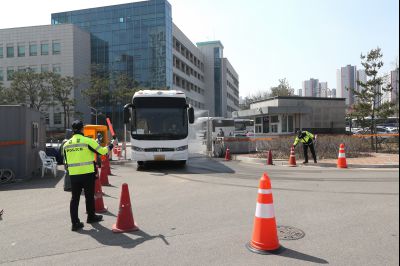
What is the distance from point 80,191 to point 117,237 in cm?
131

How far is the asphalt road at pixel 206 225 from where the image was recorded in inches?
195

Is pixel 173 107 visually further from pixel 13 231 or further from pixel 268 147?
pixel 13 231

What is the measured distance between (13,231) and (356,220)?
599 cm

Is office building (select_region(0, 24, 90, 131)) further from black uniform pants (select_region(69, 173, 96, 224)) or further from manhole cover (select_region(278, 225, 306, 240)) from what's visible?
manhole cover (select_region(278, 225, 306, 240))

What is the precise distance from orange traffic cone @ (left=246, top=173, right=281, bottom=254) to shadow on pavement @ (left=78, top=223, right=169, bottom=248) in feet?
4.44

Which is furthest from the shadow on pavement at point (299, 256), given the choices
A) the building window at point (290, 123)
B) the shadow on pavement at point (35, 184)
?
the building window at point (290, 123)

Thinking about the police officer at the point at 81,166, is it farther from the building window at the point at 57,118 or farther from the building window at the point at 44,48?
the building window at the point at 44,48

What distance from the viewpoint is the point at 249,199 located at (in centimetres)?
876

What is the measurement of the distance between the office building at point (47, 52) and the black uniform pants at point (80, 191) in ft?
196

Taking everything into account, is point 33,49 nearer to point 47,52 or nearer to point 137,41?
point 47,52

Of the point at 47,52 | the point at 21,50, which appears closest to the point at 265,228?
the point at 47,52

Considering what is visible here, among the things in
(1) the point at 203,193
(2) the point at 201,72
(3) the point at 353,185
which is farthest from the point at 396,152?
(2) the point at 201,72

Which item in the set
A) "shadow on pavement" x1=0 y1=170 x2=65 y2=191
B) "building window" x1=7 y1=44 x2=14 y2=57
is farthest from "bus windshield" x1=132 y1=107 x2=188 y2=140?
"building window" x1=7 y1=44 x2=14 y2=57

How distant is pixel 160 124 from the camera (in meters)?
15.5
